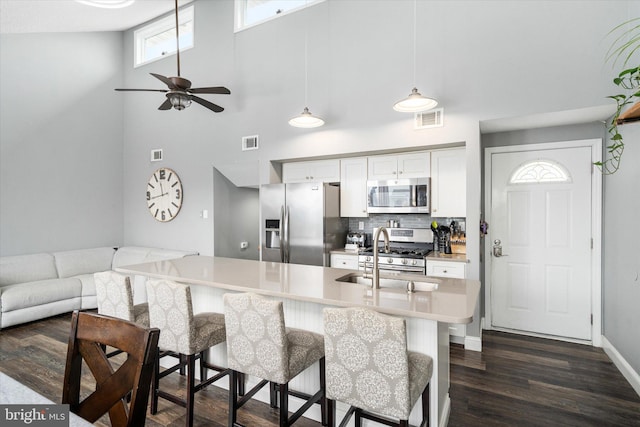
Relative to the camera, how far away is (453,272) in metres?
3.64

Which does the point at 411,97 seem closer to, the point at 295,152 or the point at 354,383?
the point at 295,152

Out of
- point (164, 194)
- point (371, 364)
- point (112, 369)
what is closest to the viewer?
point (112, 369)

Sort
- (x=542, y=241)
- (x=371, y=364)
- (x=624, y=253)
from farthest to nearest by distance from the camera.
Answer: (x=542, y=241)
(x=624, y=253)
(x=371, y=364)

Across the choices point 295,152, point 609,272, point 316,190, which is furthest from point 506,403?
point 295,152

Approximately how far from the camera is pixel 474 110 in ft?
11.5

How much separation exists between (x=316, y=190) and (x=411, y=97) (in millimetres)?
1784

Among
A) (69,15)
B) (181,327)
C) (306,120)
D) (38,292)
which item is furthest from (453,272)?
(69,15)

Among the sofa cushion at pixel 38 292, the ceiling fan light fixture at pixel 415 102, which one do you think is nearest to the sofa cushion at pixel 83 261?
the sofa cushion at pixel 38 292

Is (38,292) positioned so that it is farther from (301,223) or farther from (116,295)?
(301,223)

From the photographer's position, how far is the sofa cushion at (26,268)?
4.55m

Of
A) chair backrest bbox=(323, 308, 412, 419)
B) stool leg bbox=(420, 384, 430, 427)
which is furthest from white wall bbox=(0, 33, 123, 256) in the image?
stool leg bbox=(420, 384, 430, 427)

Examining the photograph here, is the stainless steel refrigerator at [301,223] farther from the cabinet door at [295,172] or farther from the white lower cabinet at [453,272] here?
the white lower cabinet at [453,272]

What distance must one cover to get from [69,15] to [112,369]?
591 centimetres

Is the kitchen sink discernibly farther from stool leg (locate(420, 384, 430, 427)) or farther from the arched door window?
the arched door window
